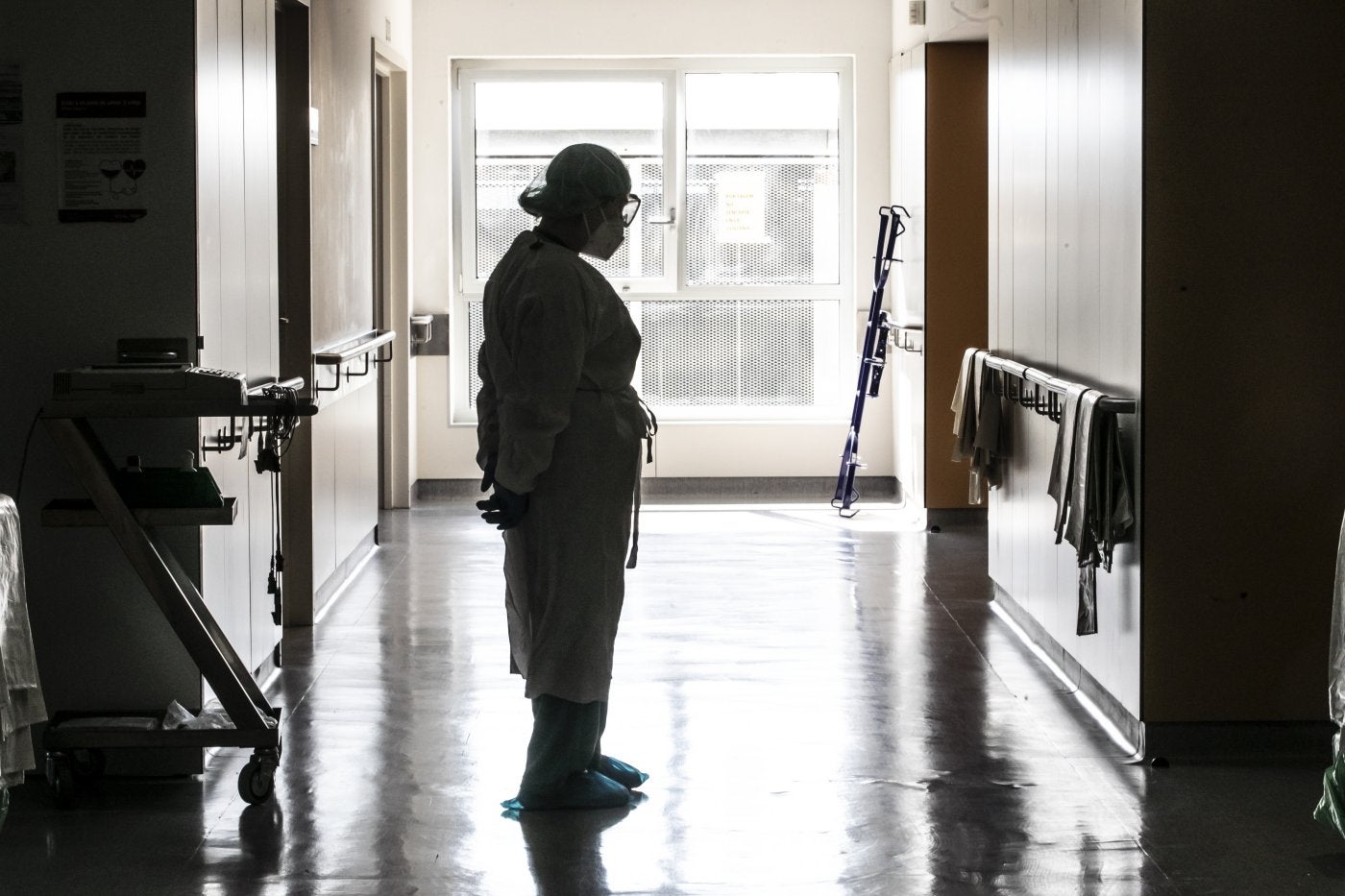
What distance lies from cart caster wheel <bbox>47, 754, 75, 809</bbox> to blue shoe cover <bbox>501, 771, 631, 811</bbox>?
0.97m

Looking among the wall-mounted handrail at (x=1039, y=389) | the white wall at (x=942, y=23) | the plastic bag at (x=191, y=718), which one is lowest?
the plastic bag at (x=191, y=718)

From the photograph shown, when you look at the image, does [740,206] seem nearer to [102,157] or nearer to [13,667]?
[102,157]

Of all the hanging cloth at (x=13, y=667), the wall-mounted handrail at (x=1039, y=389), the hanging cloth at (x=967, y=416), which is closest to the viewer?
the hanging cloth at (x=13, y=667)

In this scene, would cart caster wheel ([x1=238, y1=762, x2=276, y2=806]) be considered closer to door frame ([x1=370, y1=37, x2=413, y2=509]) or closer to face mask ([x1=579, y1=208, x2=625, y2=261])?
face mask ([x1=579, y1=208, x2=625, y2=261])

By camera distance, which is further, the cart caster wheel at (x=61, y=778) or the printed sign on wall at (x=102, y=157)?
the printed sign on wall at (x=102, y=157)

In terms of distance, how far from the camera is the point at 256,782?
3.51 m

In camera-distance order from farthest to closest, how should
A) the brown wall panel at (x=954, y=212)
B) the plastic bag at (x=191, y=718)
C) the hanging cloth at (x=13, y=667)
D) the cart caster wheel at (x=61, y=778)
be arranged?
the brown wall panel at (x=954, y=212) < the plastic bag at (x=191, y=718) < the cart caster wheel at (x=61, y=778) < the hanging cloth at (x=13, y=667)

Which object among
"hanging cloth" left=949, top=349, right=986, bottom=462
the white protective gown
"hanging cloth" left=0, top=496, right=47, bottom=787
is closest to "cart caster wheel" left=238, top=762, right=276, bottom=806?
"hanging cloth" left=0, top=496, right=47, bottom=787

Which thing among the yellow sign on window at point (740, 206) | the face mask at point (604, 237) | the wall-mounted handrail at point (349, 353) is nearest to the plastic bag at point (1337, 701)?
the face mask at point (604, 237)

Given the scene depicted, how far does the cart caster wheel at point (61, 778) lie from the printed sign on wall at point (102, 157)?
1228 millimetres

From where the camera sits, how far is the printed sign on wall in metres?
3.65

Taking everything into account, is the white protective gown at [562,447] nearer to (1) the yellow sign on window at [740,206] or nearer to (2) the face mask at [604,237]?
(2) the face mask at [604,237]

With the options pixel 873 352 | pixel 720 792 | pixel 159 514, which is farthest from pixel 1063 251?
pixel 873 352

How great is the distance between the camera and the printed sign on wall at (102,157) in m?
3.65
